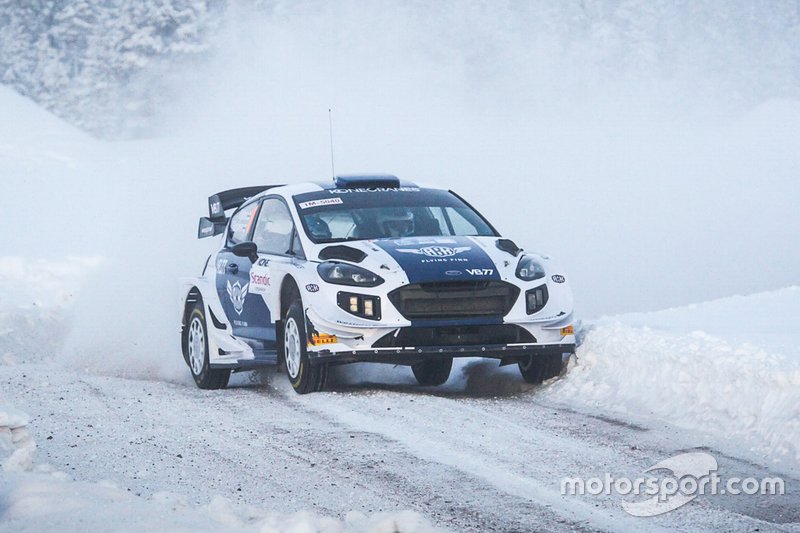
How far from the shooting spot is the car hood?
30.4ft

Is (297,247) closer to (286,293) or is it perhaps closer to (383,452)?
(286,293)

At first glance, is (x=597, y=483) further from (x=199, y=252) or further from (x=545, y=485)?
(x=199, y=252)

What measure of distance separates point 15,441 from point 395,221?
15.0ft

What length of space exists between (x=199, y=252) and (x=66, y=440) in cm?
2030

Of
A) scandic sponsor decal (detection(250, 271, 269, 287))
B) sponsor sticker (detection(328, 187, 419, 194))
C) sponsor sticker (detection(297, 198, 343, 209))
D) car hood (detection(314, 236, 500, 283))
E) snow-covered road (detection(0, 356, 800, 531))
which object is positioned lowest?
snow-covered road (detection(0, 356, 800, 531))

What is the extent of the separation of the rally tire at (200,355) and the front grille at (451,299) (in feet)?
8.02

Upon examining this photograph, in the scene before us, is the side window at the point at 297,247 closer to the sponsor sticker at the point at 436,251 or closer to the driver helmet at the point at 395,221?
the driver helmet at the point at 395,221

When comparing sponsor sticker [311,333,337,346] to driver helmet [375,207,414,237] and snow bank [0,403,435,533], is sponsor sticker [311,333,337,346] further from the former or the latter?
snow bank [0,403,435,533]

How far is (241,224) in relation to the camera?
37.8 feet

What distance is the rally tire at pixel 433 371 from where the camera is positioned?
34.9 feet

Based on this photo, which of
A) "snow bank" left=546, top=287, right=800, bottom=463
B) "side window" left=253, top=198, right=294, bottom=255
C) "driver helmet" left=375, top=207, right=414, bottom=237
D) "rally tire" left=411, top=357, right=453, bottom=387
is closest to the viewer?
"snow bank" left=546, top=287, right=800, bottom=463

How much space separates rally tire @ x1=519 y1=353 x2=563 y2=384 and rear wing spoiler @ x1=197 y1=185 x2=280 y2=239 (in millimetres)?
3157

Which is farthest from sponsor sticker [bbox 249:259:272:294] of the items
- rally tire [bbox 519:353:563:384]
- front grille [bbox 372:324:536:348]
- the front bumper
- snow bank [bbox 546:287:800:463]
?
snow bank [bbox 546:287:800:463]

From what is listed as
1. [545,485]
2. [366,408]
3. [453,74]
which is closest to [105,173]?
[453,74]
